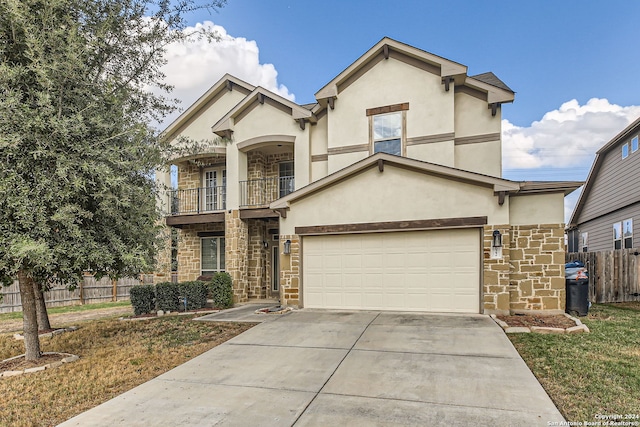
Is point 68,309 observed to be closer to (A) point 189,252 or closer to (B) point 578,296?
(A) point 189,252

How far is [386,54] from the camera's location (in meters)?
11.9

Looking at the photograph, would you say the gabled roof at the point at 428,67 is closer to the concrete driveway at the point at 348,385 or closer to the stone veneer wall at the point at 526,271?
the stone veneer wall at the point at 526,271

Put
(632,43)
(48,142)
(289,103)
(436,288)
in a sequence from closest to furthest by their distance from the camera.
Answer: (48,142) → (436,288) → (289,103) → (632,43)

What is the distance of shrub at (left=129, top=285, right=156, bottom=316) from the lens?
37.3ft

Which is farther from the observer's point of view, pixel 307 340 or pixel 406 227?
pixel 406 227

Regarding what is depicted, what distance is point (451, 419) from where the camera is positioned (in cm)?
390

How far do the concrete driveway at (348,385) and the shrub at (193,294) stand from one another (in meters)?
4.80

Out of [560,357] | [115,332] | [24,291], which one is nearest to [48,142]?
[24,291]

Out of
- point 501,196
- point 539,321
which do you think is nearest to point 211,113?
point 501,196

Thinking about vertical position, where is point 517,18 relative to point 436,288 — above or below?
above

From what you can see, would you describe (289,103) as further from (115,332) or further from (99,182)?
(115,332)

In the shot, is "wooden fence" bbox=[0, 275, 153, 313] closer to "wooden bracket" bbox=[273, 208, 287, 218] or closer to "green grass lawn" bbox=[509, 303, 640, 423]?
"wooden bracket" bbox=[273, 208, 287, 218]

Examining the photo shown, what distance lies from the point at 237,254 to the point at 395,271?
19.4 ft

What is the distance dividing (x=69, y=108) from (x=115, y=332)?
220 inches
